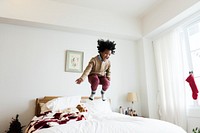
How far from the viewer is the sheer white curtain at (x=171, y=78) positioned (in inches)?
118

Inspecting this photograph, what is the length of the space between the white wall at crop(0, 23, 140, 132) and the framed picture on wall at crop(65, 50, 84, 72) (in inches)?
3.3

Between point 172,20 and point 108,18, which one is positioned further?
point 108,18

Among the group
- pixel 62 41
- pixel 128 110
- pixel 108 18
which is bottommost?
pixel 128 110

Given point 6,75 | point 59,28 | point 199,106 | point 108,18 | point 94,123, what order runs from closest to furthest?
point 94,123 < point 199,106 < point 6,75 < point 59,28 < point 108,18

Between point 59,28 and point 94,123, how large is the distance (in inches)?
90.5

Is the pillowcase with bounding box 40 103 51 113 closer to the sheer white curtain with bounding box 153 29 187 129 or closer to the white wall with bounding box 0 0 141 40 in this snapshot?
the white wall with bounding box 0 0 141 40

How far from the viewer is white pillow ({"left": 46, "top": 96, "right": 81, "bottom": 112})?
2654 mm

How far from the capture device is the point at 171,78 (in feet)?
10.5

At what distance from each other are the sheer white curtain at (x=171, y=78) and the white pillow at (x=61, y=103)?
1.75 m

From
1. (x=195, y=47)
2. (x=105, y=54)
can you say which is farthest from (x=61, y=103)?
(x=195, y=47)

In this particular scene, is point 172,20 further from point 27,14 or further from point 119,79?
point 27,14

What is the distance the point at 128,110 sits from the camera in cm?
351

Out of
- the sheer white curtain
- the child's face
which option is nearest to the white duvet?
the child's face

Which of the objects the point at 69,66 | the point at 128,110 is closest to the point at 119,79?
the point at 128,110
